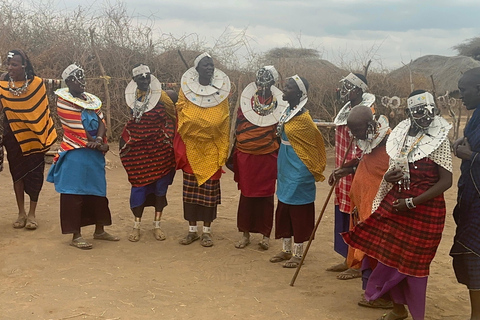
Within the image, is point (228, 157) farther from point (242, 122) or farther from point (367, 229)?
point (367, 229)

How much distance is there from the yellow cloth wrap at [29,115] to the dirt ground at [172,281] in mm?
979

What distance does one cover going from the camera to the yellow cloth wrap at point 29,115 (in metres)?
5.43

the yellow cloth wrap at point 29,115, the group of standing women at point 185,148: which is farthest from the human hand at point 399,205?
the yellow cloth wrap at point 29,115

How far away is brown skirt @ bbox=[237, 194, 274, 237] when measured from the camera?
17.6 feet

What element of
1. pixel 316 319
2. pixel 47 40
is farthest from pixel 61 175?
pixel 47 40

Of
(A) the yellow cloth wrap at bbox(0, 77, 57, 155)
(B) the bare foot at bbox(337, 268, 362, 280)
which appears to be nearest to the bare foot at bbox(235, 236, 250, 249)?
(B) the bare foot at bbox(337, 268, 362, 280)

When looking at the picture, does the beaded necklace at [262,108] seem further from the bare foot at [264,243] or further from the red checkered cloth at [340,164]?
the bare foot at [264,243]

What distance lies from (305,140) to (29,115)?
3.02 meters

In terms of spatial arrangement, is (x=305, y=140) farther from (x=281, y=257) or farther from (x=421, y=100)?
(x=421, y=100)

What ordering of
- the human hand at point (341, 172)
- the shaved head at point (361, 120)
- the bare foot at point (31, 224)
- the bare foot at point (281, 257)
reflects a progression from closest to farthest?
the shaved head at point (361, 120), the human hand at point (341, 172), the bare foot at point (281, 257), the bare foot at point (31, 224)

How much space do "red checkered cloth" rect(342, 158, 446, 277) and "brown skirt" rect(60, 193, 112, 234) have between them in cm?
304

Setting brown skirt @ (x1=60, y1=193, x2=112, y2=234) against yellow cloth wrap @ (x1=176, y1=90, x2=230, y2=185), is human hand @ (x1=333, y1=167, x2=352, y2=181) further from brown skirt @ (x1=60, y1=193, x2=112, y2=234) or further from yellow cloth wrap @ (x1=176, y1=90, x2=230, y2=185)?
brown skirt @ (x1=60, y1=193, x2=112, y2=234)

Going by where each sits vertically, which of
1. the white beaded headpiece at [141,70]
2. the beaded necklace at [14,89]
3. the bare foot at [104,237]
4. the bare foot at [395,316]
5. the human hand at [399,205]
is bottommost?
→ the bare foot at [104,237]

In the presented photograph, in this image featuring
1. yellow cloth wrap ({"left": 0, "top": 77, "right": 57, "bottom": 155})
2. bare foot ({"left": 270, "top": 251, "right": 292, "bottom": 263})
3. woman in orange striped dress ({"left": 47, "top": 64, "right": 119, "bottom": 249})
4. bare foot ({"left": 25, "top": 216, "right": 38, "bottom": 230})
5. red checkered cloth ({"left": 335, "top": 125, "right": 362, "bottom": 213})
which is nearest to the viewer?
red checkered cloth ({"left": 335, "top": 125, "right": 362, "bottom": 213})
